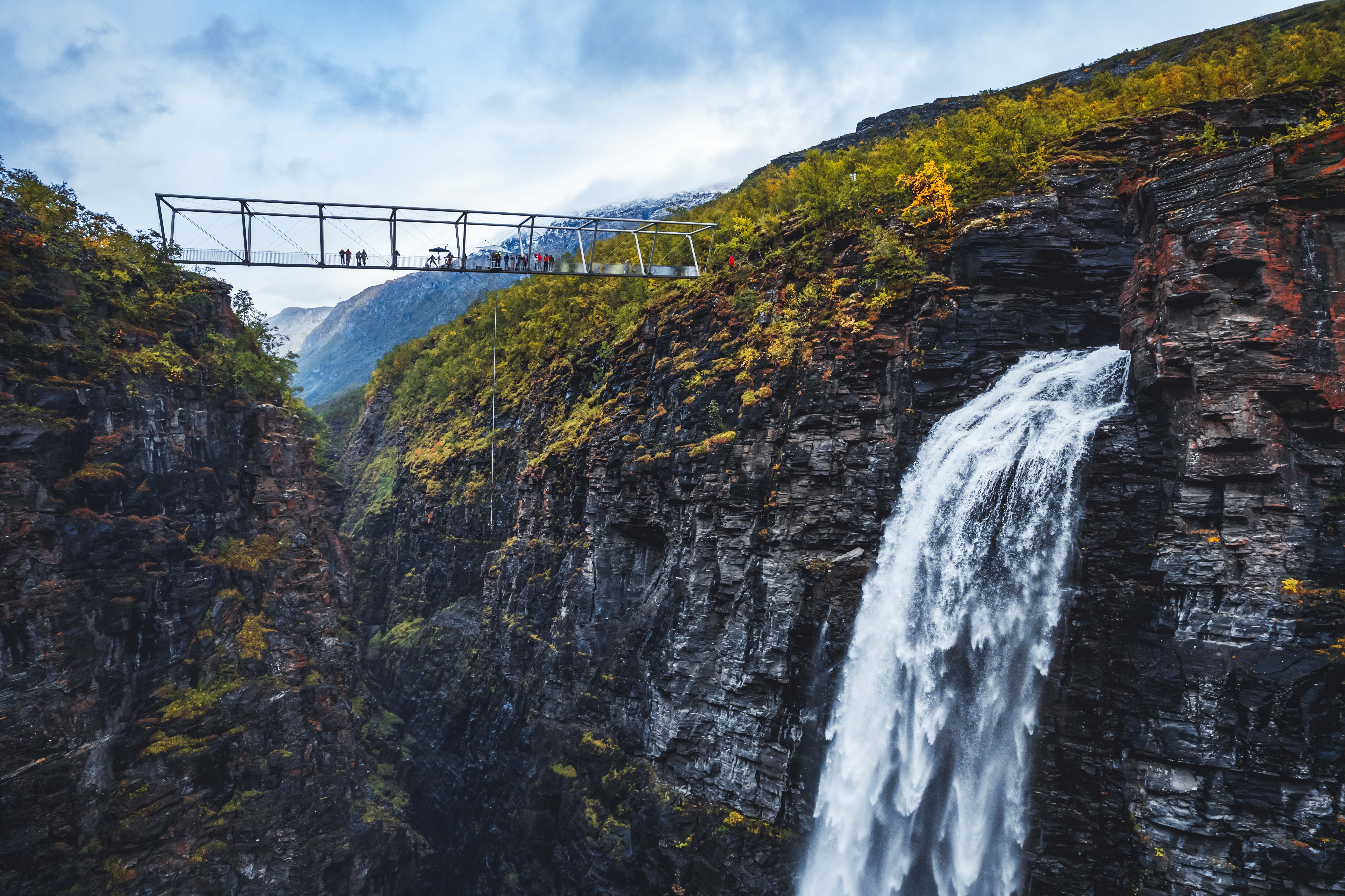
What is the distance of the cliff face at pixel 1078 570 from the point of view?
600 inches

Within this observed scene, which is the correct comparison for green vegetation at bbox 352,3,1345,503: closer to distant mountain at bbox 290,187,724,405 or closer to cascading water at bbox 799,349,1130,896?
cascading water at bbox 799,349,1130,896

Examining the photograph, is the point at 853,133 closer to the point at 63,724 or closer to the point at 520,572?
the point at 520,572

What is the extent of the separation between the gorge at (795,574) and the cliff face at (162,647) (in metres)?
0.15

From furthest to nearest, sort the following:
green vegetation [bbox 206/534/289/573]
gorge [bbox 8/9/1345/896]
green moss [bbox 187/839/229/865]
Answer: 1. green vegetation [bbox 206/534/289/573]
2. green moss [bbox 187/839/229/865]
3. gorge [bbox 8/9/1345/896]

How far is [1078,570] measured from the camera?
744 inches

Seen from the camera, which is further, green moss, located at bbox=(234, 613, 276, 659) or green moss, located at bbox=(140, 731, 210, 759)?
green moss, located at bbox=(234, 613, 276, 659)

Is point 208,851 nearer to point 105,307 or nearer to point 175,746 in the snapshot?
point 175,746

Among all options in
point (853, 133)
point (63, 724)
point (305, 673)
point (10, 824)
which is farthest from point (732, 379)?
point (853, 133)

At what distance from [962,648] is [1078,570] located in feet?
13.6

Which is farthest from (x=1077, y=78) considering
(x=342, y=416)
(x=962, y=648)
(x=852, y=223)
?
(x=342, y=416)

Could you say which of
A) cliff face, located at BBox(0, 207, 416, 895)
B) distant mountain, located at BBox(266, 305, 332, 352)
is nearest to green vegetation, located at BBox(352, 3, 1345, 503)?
cliff face, located at BBox(0, 207, 416, 895)

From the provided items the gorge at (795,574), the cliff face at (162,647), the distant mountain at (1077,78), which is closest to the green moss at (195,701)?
the cliff face at (162,647)

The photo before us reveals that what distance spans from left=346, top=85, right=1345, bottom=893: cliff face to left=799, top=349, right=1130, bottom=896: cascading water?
792 mm

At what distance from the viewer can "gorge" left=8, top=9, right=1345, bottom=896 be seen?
16000 mm
